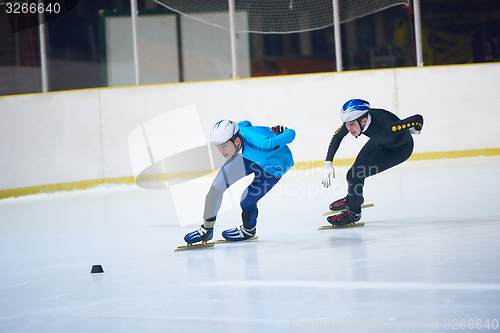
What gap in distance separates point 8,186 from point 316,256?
5865 millimetres

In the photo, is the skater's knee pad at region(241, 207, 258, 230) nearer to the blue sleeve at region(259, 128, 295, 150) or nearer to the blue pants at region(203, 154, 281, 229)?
the blue pants at region(203, 154, 281, 229)

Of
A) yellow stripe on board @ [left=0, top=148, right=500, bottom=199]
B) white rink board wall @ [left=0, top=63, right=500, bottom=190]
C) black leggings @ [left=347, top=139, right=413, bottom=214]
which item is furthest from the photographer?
white rink board wall @ [left=0, top=63, right=500, bottom=190]

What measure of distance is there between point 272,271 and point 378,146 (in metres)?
1.93

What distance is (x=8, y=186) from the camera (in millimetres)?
7777

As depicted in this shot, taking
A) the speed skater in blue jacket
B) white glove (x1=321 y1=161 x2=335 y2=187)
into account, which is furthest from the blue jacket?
white glove (x1=321 y1=161 x2=335 y2=187)

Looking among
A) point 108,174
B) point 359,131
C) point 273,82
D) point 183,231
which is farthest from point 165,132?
point 359,131

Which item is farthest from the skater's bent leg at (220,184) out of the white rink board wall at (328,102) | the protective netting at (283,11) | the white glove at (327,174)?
the protective netting at (283,11)

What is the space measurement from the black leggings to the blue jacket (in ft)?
2.05

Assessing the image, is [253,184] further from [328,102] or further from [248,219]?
[328,102]

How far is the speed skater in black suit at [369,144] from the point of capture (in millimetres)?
4168

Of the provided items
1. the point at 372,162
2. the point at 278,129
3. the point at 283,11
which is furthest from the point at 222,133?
the point at 283,11

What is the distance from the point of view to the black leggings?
174 inches

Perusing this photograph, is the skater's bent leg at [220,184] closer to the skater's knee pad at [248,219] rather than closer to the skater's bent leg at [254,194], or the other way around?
the skater's bent leg at [254,194]

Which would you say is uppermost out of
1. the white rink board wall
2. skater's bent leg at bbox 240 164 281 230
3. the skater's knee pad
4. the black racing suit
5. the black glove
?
the white rink board wall
